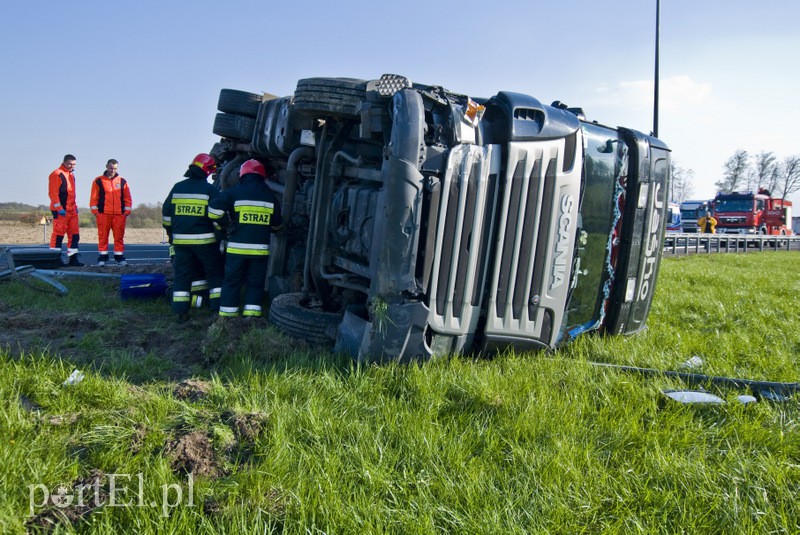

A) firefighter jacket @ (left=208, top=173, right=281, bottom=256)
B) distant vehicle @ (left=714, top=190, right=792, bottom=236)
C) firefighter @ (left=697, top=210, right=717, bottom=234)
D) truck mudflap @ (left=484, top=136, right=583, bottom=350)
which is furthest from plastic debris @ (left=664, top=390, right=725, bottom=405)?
distant vehicle @ (left=714, top=190, right=792, bottom=236)

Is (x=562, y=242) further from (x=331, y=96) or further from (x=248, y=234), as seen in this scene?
(x=248, y=234)

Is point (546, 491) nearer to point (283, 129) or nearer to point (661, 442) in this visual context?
point (661, 442)

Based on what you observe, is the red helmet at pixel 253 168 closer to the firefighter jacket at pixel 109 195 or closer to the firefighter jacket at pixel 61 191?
the firefighter jacket at pixel 109 195

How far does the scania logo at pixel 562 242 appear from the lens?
3.56m

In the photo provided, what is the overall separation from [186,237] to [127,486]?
3.63m

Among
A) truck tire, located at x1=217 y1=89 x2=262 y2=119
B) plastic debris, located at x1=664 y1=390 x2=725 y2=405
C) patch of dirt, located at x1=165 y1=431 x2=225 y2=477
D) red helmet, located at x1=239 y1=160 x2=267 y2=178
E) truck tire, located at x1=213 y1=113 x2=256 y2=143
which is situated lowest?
patch of dirt, located at x1=165 y1=431 x2=225 y2=477

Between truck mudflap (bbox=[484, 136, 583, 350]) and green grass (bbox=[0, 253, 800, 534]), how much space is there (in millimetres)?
248

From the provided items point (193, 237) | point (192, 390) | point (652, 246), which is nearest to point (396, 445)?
point (192, 390)

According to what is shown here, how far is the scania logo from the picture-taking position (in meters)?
3.56

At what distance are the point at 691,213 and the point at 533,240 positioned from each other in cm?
3538

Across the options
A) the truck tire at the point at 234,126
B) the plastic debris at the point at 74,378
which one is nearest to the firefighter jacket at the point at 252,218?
the truck tire at the point at 234,126

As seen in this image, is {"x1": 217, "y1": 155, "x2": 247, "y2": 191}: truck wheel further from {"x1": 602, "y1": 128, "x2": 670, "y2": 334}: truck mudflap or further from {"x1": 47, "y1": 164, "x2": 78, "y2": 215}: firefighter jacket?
{"x1": 47, "y1": 164, "x2": 78, "y2": 215}: firefighter jacket

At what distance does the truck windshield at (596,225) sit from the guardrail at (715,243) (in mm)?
12462

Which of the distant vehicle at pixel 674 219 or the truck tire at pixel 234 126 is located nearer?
the truck tire at pixel 234 126
